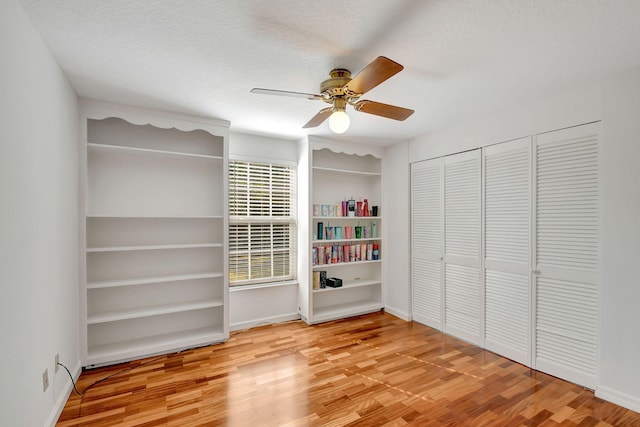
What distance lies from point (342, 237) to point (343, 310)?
104cm

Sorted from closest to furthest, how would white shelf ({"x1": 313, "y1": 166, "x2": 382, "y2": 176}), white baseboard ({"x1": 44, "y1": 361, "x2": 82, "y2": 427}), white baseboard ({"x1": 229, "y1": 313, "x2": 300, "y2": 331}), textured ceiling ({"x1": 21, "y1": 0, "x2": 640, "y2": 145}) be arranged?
textured ceiling ({"x1": 21, "y1": 0, "x2": 640, "y2": 145})
white baseboard ({"x1": 44, "y1": 361, "x2": 82, "y2": 427})
white baseboard ({"x1": 229, "y1": 313, "x2": 300, "y2": 331})
white shelf ({"x1": 313, "y1": 166, "x2": 382, "y2": 176})

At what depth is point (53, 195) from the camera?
216 cm

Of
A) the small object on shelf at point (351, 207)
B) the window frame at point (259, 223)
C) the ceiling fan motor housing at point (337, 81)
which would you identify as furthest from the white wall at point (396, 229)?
the ceiling fan motor housing at point (337, 81)

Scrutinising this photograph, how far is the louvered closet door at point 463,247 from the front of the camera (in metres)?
3.42

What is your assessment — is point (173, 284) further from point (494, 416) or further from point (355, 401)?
point (494, 416)

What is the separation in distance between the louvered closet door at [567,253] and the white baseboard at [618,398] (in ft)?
0.37

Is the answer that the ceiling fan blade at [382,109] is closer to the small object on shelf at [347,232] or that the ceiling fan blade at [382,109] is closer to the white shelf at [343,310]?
the small object on shelf at [347,232]

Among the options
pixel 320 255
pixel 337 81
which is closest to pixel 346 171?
pixel 320 255

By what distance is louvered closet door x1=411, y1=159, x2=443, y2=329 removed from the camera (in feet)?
12.7

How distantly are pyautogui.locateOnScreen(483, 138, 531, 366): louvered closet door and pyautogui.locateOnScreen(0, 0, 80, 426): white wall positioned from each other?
3.77 meters

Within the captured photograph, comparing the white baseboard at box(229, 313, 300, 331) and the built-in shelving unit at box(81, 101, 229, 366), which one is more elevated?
the built-in shelving unit at box(81, 101, 229, 366)

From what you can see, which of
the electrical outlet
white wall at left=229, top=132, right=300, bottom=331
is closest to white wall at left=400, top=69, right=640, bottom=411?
white wall at left=229, top=132, right=300, bottom=331

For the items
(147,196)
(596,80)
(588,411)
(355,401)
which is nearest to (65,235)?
(147,196)

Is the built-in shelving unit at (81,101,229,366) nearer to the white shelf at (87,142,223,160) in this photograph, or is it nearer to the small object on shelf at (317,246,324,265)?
the white shelf at (87,142,223,160)
